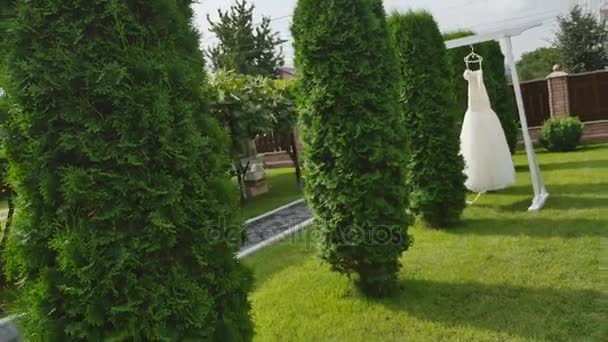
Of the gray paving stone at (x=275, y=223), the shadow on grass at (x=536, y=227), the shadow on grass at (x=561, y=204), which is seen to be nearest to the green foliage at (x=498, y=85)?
the shadow on grass at (x=561, y=204)

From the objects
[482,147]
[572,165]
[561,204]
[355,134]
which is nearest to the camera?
[355,134]

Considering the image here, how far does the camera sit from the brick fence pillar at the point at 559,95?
12.4 meters

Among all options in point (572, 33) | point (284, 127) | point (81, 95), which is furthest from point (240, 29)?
point (81, 95)

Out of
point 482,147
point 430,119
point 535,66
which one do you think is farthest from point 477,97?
point 535,66

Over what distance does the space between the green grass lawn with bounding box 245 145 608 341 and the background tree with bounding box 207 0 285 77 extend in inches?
785

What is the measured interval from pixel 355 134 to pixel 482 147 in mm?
3712

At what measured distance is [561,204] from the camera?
597cm

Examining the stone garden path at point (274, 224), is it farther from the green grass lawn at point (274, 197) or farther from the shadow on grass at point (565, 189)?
the shadow on grass at point (565, 189)

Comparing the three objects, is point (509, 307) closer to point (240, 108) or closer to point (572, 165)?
point (240, 108)

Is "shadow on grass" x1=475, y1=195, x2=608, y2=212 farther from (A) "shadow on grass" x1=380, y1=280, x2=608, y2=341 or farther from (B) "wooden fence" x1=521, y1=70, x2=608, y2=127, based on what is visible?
(B) "wooden fence" x1=521, y1=70, x2=608, y2=127

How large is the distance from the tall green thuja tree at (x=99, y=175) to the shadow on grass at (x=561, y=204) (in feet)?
17.3

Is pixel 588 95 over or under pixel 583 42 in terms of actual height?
under

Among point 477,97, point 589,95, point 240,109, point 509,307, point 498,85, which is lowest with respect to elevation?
point 509,307

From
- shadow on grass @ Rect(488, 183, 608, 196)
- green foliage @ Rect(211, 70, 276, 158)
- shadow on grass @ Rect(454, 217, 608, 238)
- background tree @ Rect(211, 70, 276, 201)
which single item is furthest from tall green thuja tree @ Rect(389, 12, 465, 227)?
green foliage @ Rect(211, 70, 276, 158)
